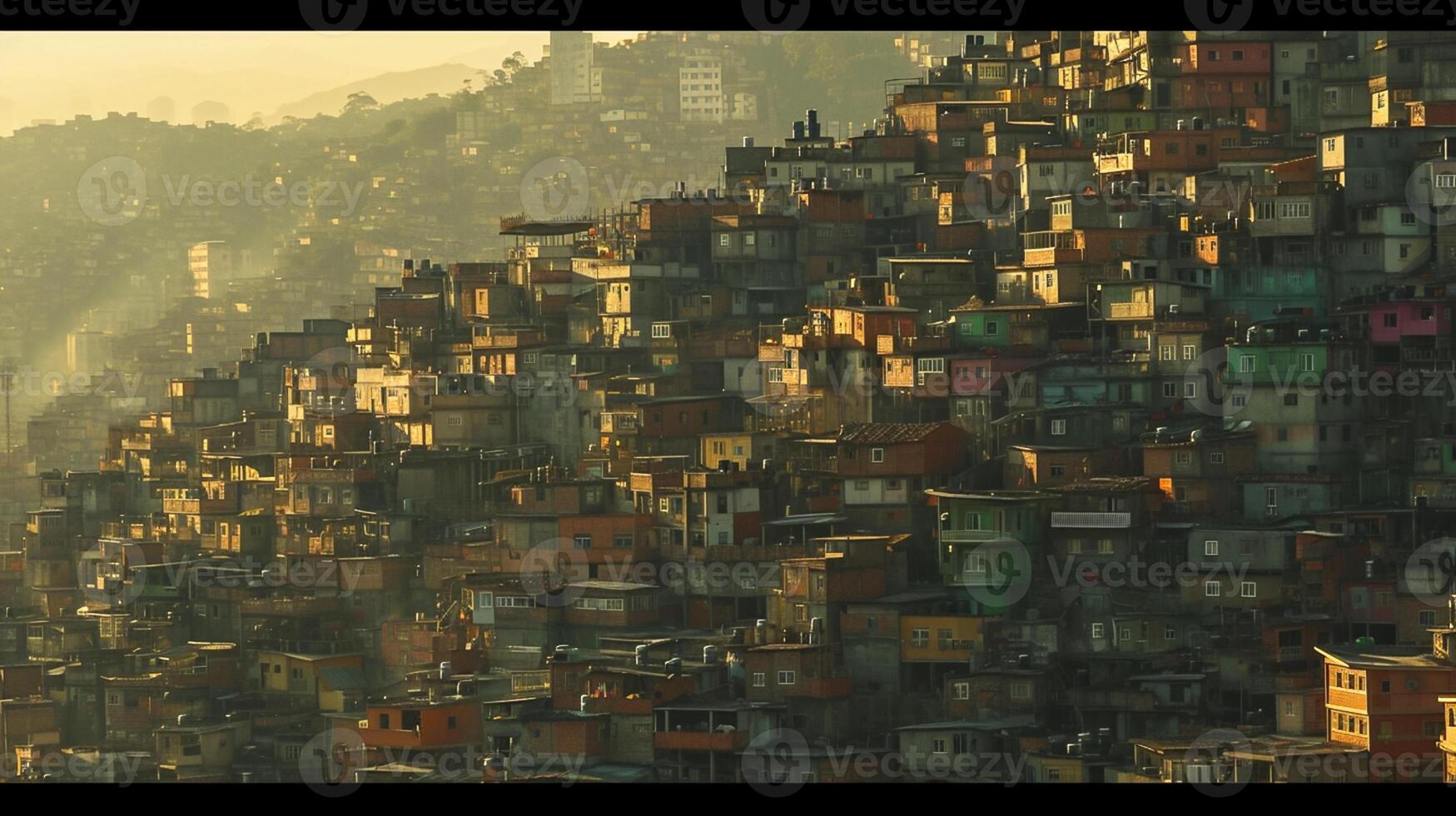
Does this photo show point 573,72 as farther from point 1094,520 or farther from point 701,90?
point 1094,520

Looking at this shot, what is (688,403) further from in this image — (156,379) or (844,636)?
(156,379)

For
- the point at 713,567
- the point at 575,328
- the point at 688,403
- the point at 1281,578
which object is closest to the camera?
the point at 1281,578

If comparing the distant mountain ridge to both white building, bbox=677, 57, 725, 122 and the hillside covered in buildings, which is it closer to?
white building, bbox=677, 57, 725, 122

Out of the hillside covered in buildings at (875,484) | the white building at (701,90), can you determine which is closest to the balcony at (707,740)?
the hillside covered in buildings at (875,484)

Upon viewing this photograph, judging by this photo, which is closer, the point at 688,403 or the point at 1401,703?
the point at 1401,703

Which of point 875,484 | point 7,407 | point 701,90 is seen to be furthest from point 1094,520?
point 701,90

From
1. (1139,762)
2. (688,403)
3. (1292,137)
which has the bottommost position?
(1139,762)

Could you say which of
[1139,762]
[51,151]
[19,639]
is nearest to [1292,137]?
[1139,762]
